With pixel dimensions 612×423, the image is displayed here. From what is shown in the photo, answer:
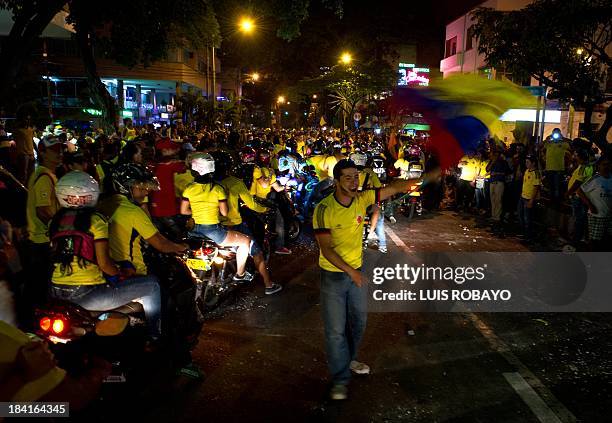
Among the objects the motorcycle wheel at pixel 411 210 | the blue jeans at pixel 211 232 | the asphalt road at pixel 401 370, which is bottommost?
the asphalt road at pixel 401 370

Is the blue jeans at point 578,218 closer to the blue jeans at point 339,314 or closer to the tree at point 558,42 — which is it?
the tree at point 558,42

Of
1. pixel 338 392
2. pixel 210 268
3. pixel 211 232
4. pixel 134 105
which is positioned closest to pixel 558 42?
pixel 211 232

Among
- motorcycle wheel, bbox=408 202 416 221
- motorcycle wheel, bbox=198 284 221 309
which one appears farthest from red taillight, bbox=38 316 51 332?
motorcycle wheel, bbox=408 202 416 221

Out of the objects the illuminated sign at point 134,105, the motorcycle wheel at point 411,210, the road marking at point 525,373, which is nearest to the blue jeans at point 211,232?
the road marking at point 525,373

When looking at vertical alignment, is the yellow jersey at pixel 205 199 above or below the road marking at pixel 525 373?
above

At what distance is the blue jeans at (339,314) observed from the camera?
4.70m

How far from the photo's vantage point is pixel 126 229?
4762 millimetres

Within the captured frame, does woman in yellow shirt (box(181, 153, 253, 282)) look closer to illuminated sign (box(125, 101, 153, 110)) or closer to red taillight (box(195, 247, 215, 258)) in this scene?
red taillight (box(195, 247, 215, 258))

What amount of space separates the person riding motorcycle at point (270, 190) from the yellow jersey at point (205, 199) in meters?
2.52

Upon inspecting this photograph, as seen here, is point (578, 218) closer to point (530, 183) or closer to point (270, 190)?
point (530, 183)

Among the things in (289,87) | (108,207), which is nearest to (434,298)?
(108,207)

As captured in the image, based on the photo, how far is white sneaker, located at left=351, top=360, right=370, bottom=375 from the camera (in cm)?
514

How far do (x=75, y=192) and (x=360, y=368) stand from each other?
3.06 metres

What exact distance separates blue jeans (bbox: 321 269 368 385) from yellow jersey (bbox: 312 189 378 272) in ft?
0.44
